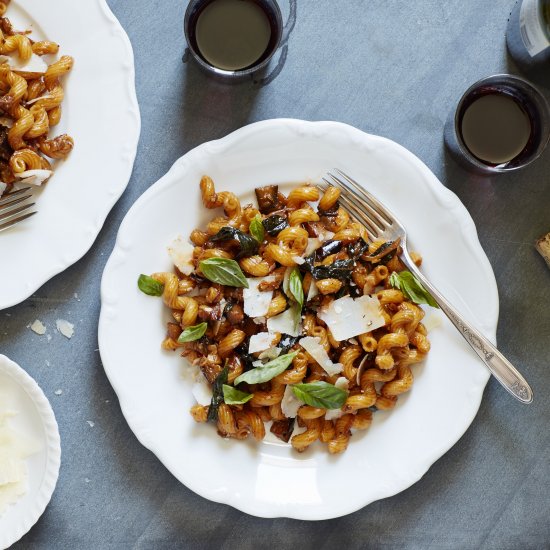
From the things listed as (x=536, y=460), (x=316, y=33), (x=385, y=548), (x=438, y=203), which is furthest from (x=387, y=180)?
(x=385, y=548)

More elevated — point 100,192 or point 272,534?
point 100,192

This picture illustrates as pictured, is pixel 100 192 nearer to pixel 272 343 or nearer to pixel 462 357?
pixel 272 343

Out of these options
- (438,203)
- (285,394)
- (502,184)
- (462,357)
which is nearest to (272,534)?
(285,394)

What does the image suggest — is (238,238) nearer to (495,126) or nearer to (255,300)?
(255,300)

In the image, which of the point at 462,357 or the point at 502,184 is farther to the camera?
the point at 502,184

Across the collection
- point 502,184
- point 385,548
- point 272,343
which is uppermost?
point 502,184

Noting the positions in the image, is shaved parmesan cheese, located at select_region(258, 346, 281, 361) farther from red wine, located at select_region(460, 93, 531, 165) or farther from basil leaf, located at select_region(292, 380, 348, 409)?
red wine, located at select_region(460, 93, 531, 165)

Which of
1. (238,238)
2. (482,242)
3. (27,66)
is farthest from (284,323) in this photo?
(27,66)
